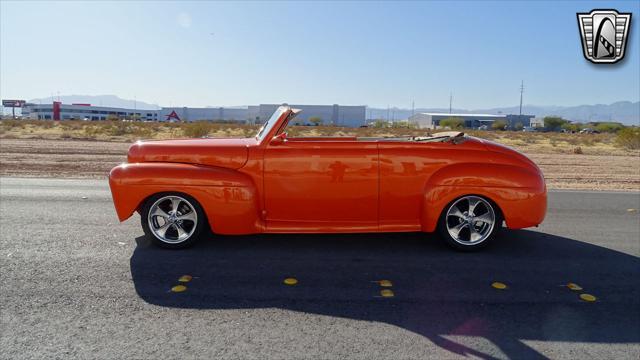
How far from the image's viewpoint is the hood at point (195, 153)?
4926 millimetres

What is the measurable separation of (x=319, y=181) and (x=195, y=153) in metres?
1.41

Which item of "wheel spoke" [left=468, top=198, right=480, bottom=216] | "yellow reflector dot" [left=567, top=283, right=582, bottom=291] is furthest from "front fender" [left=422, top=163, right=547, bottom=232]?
"yellow reflector dot" [left=567, top=283, right=582, bottom=291]

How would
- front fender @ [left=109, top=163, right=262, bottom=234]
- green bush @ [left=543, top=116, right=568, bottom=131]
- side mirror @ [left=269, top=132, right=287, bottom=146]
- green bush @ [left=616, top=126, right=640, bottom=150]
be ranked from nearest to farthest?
1. front fender @ [left=109, top=163, right=262, bottom=234]
2. side mirror @ [left=269, top=132, right=287, bottom=146]
3. green bush @ [left=616, top=126, right=640, bottom=150]
4. green bush @ [left=543, top=116, right=568, bottom=131]

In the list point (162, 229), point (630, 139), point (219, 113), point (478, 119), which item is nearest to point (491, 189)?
point (162, 229)

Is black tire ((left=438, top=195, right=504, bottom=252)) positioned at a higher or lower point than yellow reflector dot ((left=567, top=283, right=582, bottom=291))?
higher

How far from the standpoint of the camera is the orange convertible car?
481 centimetres

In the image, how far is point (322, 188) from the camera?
483 cm

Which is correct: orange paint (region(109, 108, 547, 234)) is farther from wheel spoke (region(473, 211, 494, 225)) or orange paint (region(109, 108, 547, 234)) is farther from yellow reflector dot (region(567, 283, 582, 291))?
yellow reflector dot (region(567, 283, 582, 291))

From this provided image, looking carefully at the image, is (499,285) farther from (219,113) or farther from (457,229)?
(219,113)

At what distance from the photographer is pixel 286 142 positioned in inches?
193

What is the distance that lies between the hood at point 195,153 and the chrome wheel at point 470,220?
2.37m

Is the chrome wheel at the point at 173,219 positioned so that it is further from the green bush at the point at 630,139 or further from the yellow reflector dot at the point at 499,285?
the green bush at the point at 630,139

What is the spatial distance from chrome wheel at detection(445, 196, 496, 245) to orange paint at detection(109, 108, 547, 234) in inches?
5.8

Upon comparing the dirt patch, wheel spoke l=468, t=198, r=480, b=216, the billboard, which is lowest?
the dirt patch
